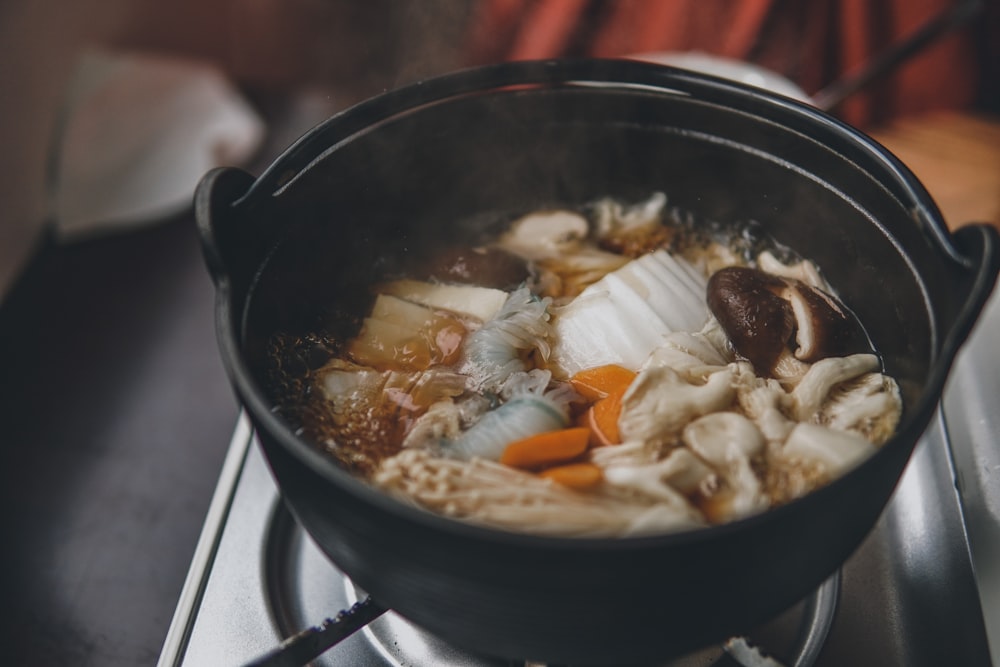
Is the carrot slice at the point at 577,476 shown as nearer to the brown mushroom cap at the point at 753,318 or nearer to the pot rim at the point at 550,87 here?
the pot rim at the point at 550,87

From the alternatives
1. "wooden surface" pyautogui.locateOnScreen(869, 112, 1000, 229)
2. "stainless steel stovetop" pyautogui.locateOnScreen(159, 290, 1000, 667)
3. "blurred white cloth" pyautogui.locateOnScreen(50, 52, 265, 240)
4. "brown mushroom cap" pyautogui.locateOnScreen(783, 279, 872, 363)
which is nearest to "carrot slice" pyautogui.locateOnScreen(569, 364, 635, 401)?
"brown mushroom cap" pyautogui.locateOnScreen(783, 279, 872, 363)

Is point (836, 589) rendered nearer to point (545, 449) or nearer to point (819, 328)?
point (819, 328)

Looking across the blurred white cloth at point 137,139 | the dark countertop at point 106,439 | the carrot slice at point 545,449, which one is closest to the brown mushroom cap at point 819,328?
the carrot slice at point 545,449

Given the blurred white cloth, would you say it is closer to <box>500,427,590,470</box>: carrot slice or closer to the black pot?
the black pot

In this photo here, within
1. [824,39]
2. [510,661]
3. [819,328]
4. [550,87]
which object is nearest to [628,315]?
[819,328]

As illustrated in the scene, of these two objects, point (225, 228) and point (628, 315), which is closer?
point (225, 228)
